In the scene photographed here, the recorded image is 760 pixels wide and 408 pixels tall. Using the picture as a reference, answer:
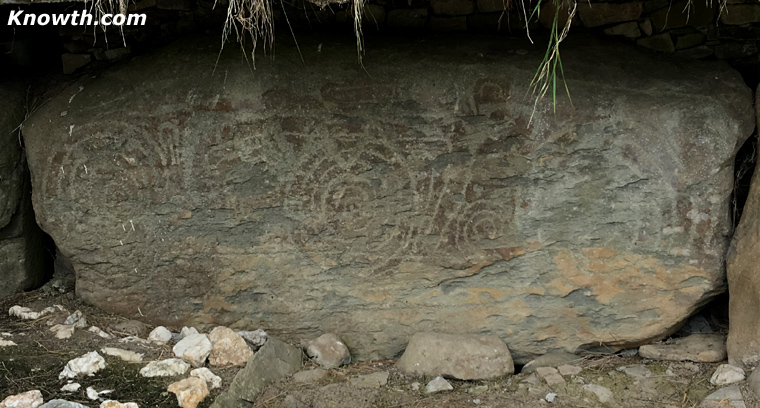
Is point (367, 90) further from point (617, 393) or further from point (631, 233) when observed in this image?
point (617, 393)

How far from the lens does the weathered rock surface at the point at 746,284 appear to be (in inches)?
119

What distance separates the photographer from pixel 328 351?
3.37 meters

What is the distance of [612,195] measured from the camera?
3.24 m

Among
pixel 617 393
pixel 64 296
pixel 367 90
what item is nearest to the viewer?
pixel 617 393

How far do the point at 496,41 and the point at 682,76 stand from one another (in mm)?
839

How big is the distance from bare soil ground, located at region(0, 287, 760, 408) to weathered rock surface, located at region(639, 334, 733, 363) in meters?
0.03

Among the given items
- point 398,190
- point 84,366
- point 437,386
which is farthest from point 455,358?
point 84,366

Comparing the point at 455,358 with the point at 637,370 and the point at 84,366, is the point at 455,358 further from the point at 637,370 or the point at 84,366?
the point at 84,366

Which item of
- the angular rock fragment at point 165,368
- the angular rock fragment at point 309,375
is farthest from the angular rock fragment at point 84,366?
the angular rock fragment at point 309,375

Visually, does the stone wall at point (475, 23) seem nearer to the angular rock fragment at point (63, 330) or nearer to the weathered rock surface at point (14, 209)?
the weathered rock surface at point (14, 209)

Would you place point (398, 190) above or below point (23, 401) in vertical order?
above

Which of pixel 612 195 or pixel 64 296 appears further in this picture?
pixel 64 296

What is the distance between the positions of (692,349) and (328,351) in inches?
65.6

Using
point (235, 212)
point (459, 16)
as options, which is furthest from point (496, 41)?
point (235, 212)
